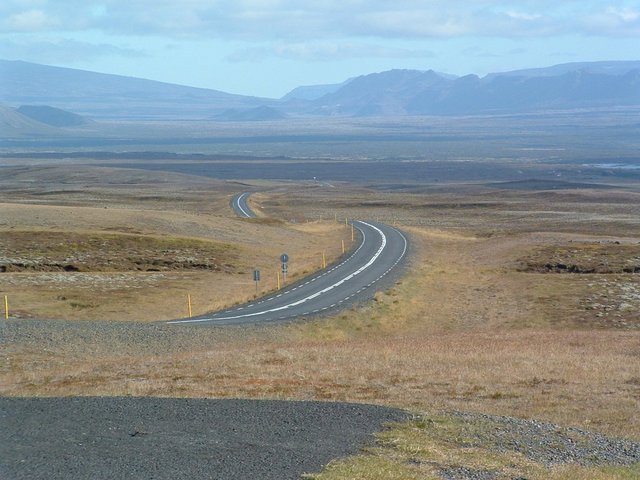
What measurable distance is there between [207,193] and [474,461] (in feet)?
383

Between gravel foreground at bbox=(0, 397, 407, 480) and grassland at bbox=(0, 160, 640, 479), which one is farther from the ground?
gravel foreground at bbox=(0, 397, 407, 480)

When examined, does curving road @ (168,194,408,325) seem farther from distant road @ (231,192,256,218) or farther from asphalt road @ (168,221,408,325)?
distant road @ (231,192,256,218)

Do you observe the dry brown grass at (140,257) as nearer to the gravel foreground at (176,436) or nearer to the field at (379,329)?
the field at (379,329)

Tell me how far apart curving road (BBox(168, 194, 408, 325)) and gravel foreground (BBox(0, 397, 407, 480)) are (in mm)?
16699

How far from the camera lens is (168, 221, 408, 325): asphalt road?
3428 cm

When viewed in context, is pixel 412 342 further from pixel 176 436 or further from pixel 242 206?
pixel 242 206

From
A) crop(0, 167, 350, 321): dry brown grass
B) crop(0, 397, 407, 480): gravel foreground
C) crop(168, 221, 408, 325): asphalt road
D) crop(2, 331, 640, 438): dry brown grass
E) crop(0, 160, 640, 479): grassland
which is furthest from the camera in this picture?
crop(0, 167, 350, 321): dry brown grass

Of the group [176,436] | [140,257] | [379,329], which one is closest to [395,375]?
[176,436]

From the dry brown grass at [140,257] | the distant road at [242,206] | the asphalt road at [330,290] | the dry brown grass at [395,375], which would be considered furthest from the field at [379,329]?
the distant road at [242,206]

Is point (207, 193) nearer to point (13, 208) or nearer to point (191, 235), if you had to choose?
point (13, 208)

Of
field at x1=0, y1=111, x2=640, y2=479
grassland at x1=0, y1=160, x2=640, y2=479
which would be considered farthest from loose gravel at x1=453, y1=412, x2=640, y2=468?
grassland at x1=0, y1=160, x2=640, y2=479

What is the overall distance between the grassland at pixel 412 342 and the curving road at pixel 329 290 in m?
1.37

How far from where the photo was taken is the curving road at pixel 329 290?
34.3 meters

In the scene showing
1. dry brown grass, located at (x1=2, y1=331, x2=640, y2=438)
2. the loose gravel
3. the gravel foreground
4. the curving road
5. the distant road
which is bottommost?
the distant road
